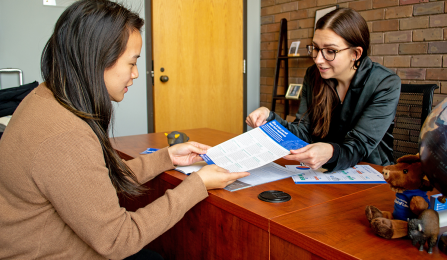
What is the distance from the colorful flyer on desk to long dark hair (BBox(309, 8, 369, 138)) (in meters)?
0.42

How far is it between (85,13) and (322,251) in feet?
2.43

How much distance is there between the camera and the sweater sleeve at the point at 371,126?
1.16 m

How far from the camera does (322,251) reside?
24.8 inches

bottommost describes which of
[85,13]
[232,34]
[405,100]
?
[405,100]

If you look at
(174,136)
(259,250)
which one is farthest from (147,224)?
(174,136)

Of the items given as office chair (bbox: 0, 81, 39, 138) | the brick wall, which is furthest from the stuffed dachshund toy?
office chair (bbox: 0, 81, 39, 138)

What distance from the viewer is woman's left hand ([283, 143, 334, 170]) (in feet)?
3.43

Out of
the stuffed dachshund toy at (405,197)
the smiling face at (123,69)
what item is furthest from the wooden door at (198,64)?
the stuffed dachshund toy at (405,197)

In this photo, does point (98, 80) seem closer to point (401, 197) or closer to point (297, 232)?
point (297, 232)

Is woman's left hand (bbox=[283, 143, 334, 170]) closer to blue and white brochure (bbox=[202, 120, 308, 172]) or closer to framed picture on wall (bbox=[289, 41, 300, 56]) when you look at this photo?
blue and white brochure (bbox=[202, 120, 308, 172])

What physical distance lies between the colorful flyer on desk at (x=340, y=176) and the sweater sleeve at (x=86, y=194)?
20.2 inches

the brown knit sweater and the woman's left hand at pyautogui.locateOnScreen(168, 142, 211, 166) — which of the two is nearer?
the brown knit sweater

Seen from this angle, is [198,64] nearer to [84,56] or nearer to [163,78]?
[163,78]

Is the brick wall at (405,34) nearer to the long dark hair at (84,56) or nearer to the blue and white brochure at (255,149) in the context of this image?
the blue and white brochure at (255,149)
